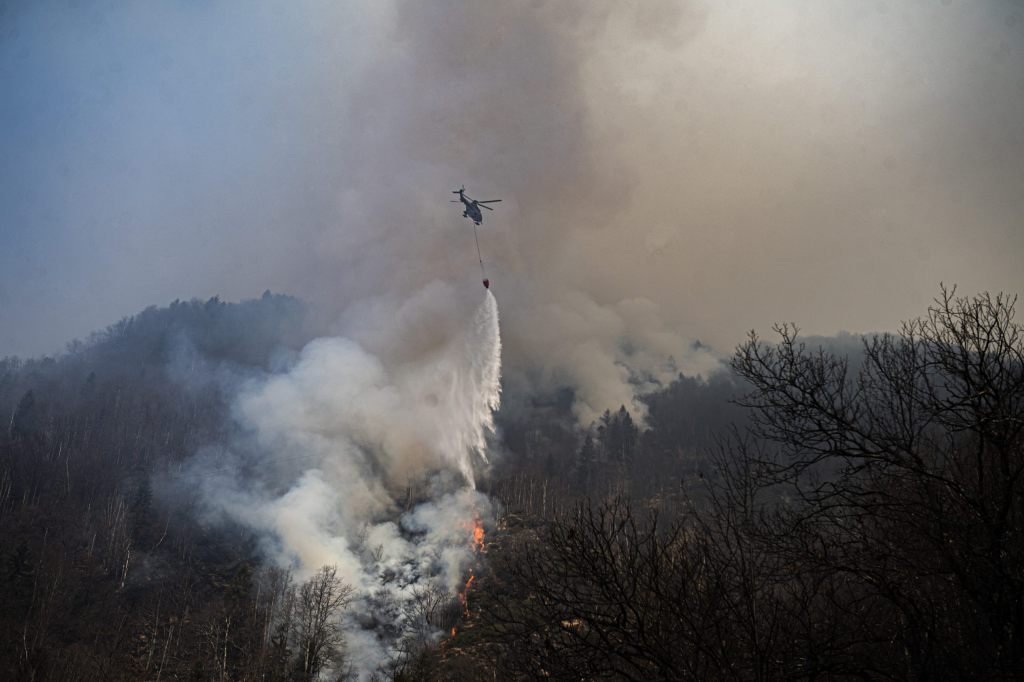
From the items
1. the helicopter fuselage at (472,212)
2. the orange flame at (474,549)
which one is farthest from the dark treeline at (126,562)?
the helicopter fuselage at (472,212)

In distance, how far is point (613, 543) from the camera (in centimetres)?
1173

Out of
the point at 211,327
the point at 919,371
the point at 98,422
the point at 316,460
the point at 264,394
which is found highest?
the point at 211,327

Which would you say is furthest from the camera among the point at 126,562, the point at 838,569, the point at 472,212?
the point at 126,562

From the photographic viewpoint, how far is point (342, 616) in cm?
5122

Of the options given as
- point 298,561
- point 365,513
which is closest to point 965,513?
point 298,561

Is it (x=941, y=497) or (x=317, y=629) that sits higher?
(x=941, y=497)

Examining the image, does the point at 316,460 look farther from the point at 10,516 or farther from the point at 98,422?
the point at 98,422

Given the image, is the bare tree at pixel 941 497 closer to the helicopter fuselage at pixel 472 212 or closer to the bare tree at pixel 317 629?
the helicopter fuselage at pixel 472 212

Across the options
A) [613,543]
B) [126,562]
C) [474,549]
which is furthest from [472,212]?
[126,562]

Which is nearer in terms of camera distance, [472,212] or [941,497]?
[941,497]

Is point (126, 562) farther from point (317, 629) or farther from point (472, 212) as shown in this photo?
point (472, 212)

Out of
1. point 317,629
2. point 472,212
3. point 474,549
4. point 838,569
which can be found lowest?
point 317,629

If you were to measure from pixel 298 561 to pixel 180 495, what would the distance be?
31452 mm

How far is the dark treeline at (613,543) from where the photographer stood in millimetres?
6531
